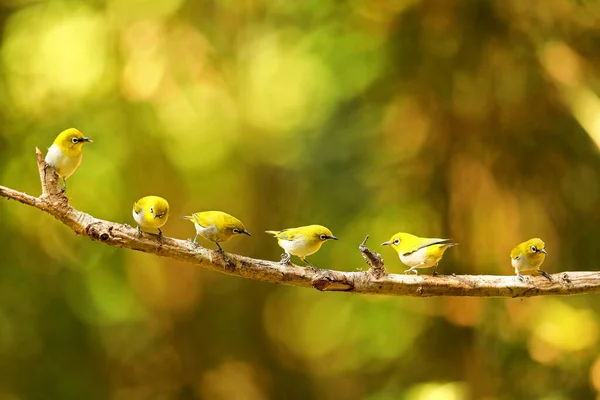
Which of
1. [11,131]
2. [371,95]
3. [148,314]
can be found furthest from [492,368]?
[11,131]

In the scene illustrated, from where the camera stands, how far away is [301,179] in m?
5.10

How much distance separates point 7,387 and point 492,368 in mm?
3641

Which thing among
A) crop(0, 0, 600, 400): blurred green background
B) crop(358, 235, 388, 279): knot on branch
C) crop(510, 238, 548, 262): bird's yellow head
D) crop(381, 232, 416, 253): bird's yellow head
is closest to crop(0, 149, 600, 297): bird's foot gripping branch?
crop(358, 235, 388, 279): knot on branch

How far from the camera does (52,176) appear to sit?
2.08 metres

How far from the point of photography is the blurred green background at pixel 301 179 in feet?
15.8

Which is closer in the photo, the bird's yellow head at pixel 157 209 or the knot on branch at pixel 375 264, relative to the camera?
the bird's yellow head at pixel 157 209

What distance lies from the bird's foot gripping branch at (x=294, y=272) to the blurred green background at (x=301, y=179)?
247 centimetres

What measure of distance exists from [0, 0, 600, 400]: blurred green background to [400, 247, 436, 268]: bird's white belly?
8.22 ft

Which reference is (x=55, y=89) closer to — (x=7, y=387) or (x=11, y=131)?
(x=11, y=131)

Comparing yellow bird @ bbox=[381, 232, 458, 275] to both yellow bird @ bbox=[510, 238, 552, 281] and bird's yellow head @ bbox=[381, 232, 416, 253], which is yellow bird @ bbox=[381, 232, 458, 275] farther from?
yellow bird @ bbox=[510, 238, 552, 281]

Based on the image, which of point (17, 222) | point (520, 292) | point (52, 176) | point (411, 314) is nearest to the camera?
point (52, 176)

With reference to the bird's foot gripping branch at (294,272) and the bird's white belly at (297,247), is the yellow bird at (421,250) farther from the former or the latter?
the bird's white belly at (297,247)

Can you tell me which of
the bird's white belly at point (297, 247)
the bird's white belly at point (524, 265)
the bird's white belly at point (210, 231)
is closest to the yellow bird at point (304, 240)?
the bird's white belly at point (297, 247)

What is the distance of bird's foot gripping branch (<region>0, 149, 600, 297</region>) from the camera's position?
2037 mm
